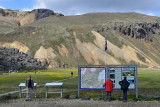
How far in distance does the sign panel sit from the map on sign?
0.78 m

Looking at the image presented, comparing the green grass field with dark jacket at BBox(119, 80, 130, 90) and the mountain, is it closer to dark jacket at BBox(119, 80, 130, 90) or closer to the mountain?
dark jacket at BBox(119, 80, 130, 90)

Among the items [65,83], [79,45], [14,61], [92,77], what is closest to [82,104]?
[92,77]

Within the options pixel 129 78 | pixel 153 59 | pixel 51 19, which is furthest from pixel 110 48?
pixel 129 78

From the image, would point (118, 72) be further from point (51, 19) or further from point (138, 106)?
point (51, 19)

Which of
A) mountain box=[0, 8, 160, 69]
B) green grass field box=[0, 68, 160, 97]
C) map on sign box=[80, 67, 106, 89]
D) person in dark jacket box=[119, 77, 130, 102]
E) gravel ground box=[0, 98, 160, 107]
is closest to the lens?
gravel ground box=[0, 98, 160, 107]

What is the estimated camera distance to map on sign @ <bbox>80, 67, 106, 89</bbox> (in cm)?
2169

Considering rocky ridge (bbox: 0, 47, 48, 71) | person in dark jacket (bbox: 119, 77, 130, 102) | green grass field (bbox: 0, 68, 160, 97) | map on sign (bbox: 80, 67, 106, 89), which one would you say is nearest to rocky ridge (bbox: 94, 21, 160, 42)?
rocky ridge (bbox: 0, 47, 48, 71)

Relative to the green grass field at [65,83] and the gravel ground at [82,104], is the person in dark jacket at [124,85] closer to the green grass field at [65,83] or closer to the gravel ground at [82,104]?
the gravel ground at [82,104]

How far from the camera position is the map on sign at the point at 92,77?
21688 mm

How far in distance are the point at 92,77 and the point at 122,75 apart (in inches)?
99.4

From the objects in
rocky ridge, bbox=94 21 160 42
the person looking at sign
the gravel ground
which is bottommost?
the gravel ground

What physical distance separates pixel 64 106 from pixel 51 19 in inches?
6808

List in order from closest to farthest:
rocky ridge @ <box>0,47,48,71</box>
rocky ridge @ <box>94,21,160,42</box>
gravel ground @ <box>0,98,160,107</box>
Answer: gravel ground @ <box>0,98,160,107</box>, rocky ridge @ <box>0,47,48,71</box>, rocky ridge @ <box>94,21,160,42</box>

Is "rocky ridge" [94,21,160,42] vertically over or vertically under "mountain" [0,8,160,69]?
over
